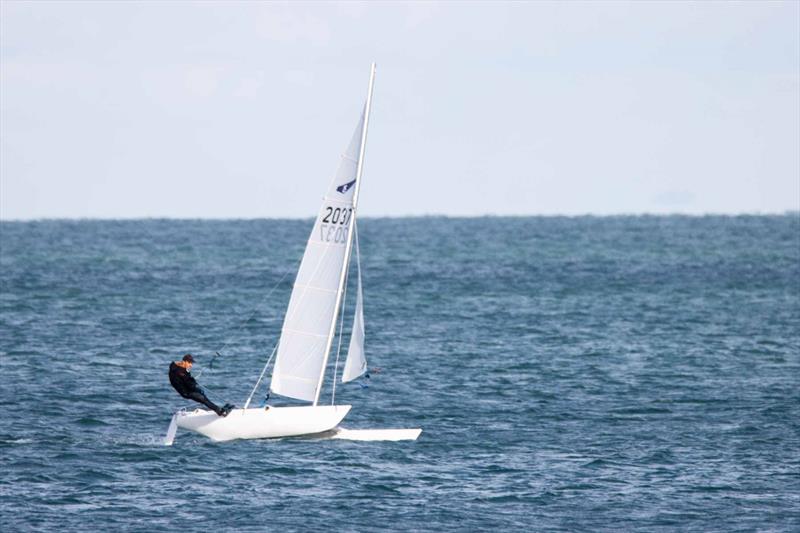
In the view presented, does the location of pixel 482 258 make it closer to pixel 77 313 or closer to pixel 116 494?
pixel 77 313

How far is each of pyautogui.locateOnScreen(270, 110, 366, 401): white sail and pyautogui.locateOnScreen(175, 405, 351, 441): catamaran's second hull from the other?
0.54 meters

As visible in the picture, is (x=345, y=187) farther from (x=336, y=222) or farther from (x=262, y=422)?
(x=262, y=422)

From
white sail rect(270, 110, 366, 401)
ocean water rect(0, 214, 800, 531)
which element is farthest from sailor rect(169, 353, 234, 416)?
white sail rect(270, 110, 366, 401)

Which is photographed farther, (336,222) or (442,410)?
(442,410)

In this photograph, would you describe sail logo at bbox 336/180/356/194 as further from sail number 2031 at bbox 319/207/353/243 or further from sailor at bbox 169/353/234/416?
sailor at bbox 169/353/234/416

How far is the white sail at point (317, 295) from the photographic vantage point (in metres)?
35.3

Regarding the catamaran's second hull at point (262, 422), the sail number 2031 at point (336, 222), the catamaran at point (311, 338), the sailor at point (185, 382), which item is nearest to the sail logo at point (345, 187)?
the catamaran at point (311, 338)

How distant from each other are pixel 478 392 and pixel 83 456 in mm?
15247

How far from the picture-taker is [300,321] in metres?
36.0

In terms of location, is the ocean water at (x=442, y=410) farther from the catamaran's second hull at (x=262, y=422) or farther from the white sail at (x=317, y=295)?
the white sail at (x=317, y=295)

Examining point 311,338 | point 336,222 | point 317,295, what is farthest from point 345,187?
point 311,338

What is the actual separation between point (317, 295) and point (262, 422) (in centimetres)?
342

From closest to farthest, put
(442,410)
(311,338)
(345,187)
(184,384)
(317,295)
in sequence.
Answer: (345,187), (184,384), (317,295), (311,338), (442,410)

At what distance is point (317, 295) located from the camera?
35.8 m
